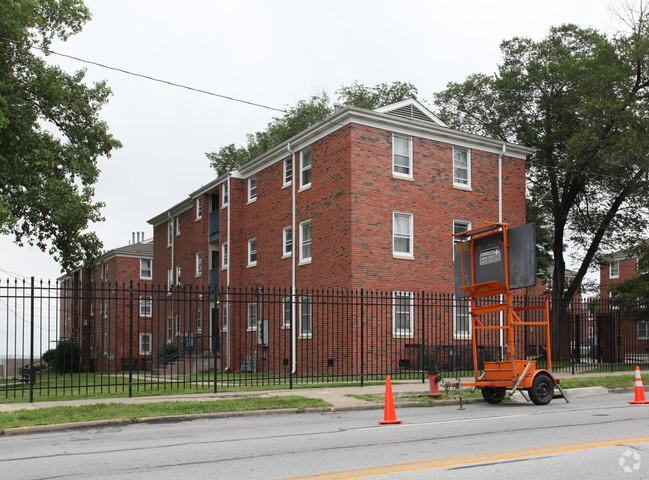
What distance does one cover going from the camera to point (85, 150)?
2717cm

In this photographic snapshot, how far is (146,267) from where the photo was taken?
50.1 meters

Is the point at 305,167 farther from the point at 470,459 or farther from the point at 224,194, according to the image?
the point at 470,459

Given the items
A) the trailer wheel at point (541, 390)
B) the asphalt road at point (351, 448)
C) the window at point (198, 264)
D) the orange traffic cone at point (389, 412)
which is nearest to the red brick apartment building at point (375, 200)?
the window at point (198, 264)

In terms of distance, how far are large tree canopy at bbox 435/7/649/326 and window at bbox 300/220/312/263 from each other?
11.9 metres

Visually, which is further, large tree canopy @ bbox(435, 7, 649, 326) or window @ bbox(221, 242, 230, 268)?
window @ bbox(221, 242, 230, 268)

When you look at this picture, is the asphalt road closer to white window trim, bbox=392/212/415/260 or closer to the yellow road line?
the yellow road line

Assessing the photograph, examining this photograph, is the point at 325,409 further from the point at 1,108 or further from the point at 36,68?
the point at 36,68

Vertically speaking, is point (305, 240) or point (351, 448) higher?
point (305, 240)

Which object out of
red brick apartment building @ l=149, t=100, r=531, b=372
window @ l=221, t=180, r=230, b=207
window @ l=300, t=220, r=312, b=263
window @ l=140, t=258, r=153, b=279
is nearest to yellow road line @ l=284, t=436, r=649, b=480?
red brick apartment building @ l=149, t=100, r=531, b=372

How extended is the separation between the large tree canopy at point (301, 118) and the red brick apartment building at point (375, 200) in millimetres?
14574

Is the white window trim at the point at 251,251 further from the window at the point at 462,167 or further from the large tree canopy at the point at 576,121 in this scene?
the large tree canopy at the point at 576,121

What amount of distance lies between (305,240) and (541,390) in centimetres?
1471

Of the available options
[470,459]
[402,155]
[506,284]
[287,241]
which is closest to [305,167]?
[287,241]

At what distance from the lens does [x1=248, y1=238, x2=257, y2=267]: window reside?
32.0 meters
